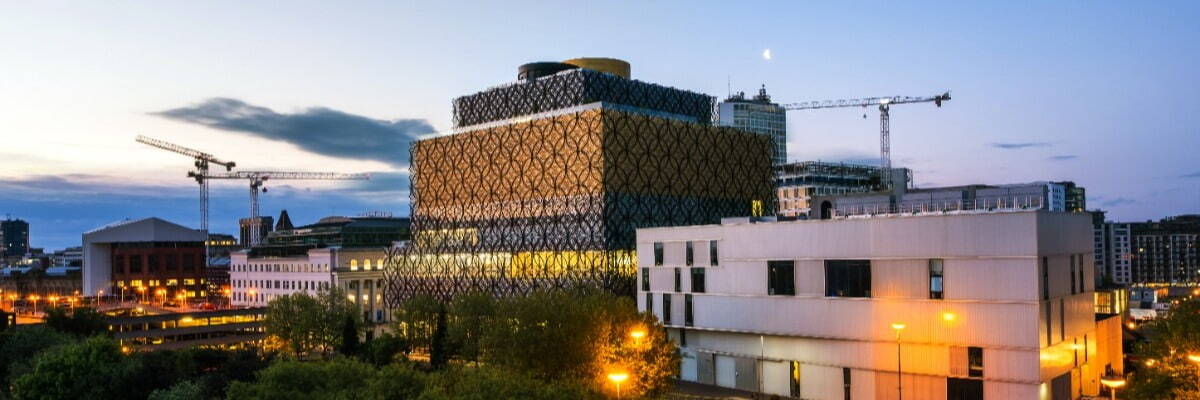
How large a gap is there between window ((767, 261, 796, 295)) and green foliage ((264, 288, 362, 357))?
58137mm

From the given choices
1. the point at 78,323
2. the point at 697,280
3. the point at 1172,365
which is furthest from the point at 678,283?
the point at 78,323

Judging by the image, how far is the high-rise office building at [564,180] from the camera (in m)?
118

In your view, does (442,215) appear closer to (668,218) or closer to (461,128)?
(461,128)

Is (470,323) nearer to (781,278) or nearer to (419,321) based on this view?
(419,321)

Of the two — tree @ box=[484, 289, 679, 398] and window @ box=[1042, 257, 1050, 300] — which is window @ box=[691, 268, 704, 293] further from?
window @ box=[1042, 257, 1050, 300]

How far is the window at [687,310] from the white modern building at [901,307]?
0.58 meters

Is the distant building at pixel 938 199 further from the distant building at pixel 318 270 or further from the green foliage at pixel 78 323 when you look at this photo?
the distant building at pixel 318 270

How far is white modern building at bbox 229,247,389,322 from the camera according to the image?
16762 centimetres

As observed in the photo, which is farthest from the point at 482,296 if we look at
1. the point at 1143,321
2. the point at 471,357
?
the point at 1143,321

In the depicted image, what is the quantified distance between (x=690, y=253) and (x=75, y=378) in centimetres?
5778

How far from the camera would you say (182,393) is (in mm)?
66188

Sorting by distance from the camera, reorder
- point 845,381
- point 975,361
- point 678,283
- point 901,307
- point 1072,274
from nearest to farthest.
Result: point 975,361 → point 901,307 → point 1072,274 → point 845,381 → point 678,283

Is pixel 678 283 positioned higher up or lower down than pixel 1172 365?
higher up

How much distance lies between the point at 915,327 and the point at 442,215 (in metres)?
85.2
